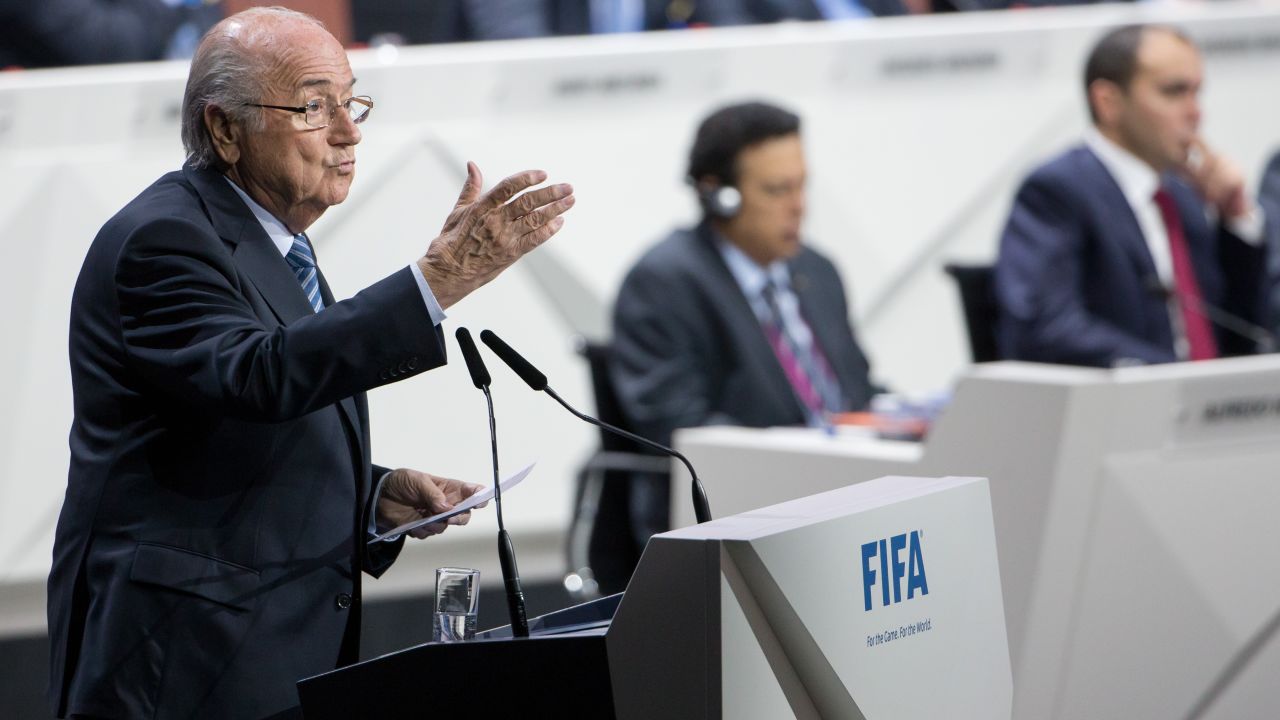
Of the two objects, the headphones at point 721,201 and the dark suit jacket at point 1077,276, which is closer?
the headphones at point 721,201

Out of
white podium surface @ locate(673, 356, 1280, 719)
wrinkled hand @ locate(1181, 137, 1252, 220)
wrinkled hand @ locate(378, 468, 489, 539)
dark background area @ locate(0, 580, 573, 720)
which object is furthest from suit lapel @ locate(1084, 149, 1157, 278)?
wrinkled hand @ locate(378, 468, 489, 539)

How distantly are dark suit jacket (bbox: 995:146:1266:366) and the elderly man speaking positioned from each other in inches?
113

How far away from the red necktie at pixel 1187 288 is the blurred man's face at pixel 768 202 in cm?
110

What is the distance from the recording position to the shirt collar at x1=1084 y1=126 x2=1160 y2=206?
4.73 meters

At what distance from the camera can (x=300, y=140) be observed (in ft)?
6.31

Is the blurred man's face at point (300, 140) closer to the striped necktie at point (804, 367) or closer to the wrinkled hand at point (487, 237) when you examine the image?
the wrinkled hand at point (487, 237)

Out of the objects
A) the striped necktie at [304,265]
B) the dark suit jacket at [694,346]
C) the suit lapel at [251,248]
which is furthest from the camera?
the dark suit jacket at [694,346]

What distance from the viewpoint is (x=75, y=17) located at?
4.89 meters

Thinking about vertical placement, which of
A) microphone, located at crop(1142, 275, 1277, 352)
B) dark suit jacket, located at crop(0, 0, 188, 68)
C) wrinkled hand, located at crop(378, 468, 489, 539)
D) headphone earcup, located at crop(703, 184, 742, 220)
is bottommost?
microphone, located at crop(1142, 275, 1277, 352)

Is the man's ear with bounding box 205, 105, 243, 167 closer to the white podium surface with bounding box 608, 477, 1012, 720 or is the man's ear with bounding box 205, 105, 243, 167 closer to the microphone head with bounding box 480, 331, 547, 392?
the microphone head with bounding box 480, 331, 547, 392

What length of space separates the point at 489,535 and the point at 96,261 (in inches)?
128

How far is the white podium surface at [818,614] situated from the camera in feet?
5.38

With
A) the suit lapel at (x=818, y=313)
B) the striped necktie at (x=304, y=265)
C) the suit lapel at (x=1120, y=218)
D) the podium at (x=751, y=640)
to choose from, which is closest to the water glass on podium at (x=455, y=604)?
the podium at (x=751, y=640)

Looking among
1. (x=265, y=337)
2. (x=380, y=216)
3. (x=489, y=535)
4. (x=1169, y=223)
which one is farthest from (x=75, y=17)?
(x=265, y=337)
